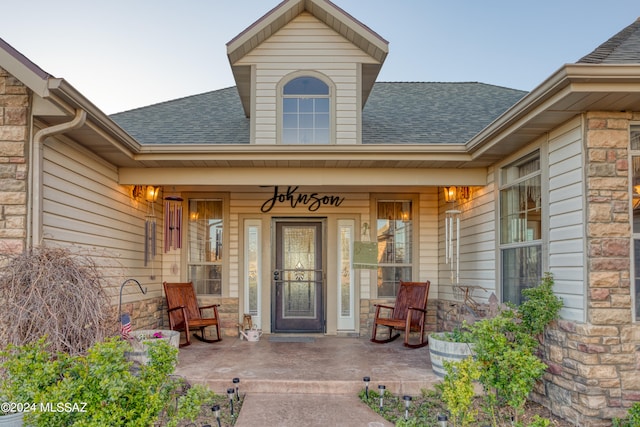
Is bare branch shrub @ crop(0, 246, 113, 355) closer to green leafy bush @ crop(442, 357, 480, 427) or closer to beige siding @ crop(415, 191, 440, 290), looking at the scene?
green leafy bush @ crop(442, 357, 480, 427)

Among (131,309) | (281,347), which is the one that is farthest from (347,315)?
(131,309)

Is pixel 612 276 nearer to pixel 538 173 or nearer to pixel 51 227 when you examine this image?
pixel 538 173

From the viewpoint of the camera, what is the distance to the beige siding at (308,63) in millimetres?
5930

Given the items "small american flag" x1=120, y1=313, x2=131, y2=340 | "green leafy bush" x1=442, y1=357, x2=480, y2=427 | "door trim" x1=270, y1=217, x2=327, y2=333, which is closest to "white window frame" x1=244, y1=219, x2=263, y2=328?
"door trim" x1=270, y1=217, x2=327, y2=333

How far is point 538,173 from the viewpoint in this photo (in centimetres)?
419

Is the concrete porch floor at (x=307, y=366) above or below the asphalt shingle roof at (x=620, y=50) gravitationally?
below

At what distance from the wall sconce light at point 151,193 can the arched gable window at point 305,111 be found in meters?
1.88

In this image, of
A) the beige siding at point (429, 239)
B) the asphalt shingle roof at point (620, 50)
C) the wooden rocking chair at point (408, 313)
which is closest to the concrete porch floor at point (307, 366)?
the wooden rocking chair at point (408, 313)

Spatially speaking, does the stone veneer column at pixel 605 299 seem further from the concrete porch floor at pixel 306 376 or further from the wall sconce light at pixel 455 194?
the wall sconce light at pixel 455 194

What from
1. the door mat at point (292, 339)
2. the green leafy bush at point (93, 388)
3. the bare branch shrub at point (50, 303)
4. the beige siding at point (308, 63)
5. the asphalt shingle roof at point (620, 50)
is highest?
the beige siding at point (308, 63)

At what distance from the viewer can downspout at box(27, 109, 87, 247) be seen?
3.55 m

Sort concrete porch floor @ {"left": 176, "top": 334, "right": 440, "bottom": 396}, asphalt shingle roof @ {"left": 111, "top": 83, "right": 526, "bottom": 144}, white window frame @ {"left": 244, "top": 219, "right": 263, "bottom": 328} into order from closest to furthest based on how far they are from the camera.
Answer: concrete porch floor @ {"left": 176, "top": 334, "right": 440, "bottom": 396} → asphalt shingle roof @ {"left": 111, "top": 83, "right": 526, "bottom": 144} → white window frame @ {"left": 244, "top": 219, "right": 263, "bottom": 328}

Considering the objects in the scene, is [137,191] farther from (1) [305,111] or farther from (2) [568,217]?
(2) [568,217]

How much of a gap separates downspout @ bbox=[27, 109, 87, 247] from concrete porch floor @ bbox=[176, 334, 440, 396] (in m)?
1.83
